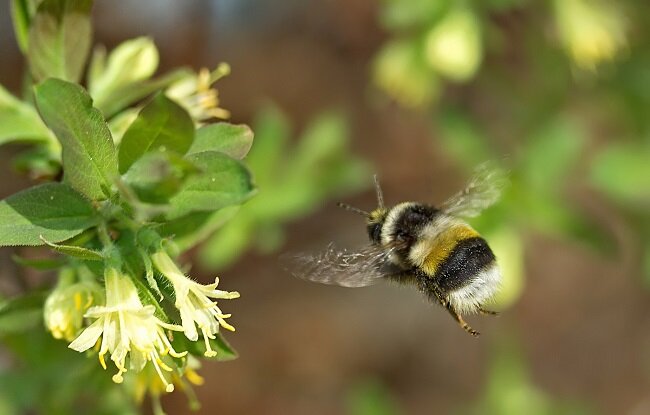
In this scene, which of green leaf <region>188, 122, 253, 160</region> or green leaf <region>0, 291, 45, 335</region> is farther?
green leaf <region>0, 291, 45, 335</region>

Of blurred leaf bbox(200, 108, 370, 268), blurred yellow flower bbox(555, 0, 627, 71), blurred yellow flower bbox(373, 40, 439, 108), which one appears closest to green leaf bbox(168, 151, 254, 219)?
blurred leaf bbox(200, 108, 370, 268)

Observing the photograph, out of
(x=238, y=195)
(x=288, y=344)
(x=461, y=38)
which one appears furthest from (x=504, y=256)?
(x=288, y=344)

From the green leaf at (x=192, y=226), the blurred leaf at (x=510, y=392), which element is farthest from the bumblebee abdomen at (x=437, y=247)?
the blurred leaf at (x=510, y=392)

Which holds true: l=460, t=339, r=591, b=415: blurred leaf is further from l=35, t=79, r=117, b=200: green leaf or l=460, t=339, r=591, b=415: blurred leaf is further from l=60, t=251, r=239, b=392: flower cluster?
l=35, t=79, r=117, b=200: green leaf

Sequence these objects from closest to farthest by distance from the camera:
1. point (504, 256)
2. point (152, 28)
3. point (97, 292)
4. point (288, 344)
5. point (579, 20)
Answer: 1. point (97, 292)
2. point (504, 256)
3. point (579, 20)
4. point (152, 28)
5. point (288, 344)

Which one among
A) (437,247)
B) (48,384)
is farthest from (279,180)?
(437,247)

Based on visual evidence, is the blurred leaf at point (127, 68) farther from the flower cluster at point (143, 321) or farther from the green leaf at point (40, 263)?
the flower cluster at point (143, 321)

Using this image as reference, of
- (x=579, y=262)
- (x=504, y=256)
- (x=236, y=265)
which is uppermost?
(x=504, y=256)

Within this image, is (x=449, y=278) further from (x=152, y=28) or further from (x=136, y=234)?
(x=152, y=28)
